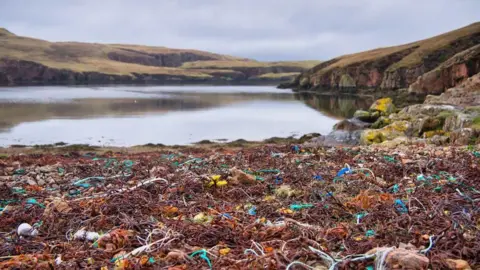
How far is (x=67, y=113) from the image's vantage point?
108 ft

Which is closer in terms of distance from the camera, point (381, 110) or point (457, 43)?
point (381, 110)

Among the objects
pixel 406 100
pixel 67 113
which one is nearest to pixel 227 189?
pixel 67 113

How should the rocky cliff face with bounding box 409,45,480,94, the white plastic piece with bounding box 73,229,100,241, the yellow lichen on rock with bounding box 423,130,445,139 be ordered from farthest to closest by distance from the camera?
the rocky cliff face with bounding box 409,45,480,94 → the yellow lichen on rock with bounding box 423,130,445,139 → the white plastic piece with bounding box 73,229,100,241

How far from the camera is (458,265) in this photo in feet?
10.6

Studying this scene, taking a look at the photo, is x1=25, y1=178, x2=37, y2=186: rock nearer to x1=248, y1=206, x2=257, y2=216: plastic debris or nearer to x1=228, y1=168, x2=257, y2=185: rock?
x1=228, y1=168, x2=257, y2=185: rock

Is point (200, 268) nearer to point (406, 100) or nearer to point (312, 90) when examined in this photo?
point (406, 100)

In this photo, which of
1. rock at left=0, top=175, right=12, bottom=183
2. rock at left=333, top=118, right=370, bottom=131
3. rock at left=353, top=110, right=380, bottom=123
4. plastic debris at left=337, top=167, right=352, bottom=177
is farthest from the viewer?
rock at left=353, top=110, right=380, bottom=123

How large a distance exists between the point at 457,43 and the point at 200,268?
208 ft

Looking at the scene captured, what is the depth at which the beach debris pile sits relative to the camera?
3613 millimetres

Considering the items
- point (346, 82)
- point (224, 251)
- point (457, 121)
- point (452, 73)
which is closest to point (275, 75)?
point (346, 82)

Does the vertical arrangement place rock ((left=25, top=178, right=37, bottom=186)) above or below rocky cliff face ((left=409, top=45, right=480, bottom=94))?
below

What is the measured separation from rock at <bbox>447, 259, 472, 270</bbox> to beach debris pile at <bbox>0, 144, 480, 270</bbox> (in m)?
0.01

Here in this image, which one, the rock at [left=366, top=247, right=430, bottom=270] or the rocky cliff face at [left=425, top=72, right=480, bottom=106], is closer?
the rock at [left=366, top=247, right=430, bottom=270]

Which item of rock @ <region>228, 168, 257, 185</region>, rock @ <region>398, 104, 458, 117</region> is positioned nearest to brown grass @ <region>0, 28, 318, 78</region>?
rock @ <region>398, 104, 458, 117</region>
